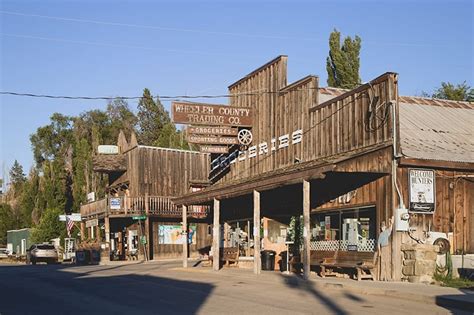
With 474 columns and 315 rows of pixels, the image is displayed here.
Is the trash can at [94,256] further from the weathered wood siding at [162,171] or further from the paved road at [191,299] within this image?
the paved road at [191,299]

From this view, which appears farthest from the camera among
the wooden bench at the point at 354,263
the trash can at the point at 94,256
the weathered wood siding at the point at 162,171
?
the weathered wood siding at the point at 162,171

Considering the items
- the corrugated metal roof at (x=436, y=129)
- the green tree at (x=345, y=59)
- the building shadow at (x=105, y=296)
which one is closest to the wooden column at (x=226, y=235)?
the building shadow at (x=105, y=296)

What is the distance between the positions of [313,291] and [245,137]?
1464 cm

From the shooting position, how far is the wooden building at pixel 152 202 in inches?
1811

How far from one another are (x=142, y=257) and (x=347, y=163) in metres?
27.7

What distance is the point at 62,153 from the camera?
8412 cm

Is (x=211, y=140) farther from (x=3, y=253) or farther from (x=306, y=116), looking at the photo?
(x=3, y=253)

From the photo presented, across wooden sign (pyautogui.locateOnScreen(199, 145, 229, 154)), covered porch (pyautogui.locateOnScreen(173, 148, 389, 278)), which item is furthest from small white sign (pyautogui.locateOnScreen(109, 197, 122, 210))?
wooden sign (pyautogui.locateOnScreen(199, 145, 229, 154))

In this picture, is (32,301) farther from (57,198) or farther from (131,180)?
(57,198)

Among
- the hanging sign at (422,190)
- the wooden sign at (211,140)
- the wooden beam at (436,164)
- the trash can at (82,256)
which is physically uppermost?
the wooden sign at (211,140)

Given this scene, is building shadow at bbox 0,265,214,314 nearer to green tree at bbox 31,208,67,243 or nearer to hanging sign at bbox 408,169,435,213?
hanging sign at bbox 408,169,435,213

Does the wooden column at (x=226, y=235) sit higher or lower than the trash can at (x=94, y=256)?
higher

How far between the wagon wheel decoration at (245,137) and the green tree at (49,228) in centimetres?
3783

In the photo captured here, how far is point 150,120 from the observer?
81.8m
